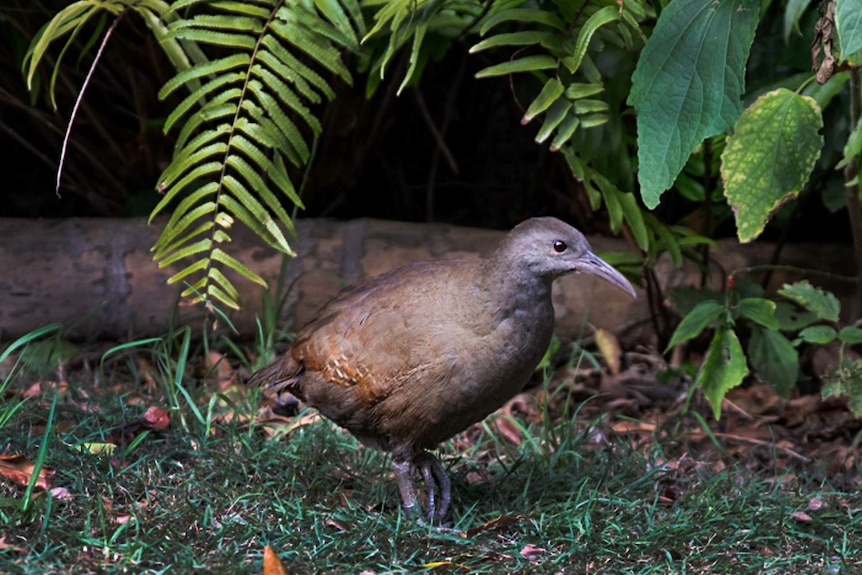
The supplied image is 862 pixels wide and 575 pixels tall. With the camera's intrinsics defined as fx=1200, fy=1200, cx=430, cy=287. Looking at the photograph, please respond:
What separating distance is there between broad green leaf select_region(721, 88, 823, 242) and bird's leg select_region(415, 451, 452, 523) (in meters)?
1.28

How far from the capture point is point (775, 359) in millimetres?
4797

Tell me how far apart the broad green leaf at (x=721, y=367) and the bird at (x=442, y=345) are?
850mm

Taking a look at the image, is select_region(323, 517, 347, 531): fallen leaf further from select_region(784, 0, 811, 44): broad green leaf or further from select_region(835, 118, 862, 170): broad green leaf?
select_region(784, 0, 811, 44): broad green leaf

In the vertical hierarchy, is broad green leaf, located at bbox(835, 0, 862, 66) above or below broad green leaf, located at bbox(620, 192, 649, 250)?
above

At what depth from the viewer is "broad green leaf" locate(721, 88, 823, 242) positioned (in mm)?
3992

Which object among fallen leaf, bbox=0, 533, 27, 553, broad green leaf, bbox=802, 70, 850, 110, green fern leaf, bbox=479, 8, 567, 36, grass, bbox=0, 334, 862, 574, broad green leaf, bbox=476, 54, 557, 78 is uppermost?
green fern leaf, bbox=479, 8, 567, 36

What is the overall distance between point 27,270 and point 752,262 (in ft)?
11.0

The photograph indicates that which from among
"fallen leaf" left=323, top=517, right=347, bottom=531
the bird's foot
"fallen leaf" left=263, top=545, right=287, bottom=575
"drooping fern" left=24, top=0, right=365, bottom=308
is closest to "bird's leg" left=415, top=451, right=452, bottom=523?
the bird's foot

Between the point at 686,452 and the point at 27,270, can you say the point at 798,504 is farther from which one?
the point at 27,270

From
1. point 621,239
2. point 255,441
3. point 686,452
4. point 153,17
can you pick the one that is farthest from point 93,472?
point 621,239

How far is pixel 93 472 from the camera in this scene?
390 cm

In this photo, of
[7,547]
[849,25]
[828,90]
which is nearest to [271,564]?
[7,547]

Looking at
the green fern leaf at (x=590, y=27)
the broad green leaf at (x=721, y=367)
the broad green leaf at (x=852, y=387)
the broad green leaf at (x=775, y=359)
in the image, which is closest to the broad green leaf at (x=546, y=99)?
the green fern leaf at (x=590, y=27)

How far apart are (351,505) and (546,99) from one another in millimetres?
1532
